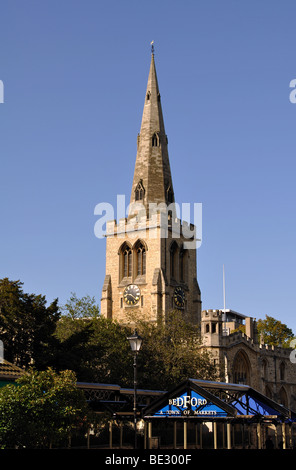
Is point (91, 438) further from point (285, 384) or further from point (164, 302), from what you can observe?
point (285, 384)

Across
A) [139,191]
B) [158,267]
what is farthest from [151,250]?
[139,191]

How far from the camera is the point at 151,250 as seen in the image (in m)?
71.6

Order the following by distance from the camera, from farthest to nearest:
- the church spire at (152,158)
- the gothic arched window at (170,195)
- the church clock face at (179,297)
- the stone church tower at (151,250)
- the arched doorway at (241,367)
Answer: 1. the gothic arched window at (170,195)
2. the church spire at (152,158)
3. the church clock face at (179,297)
4. the stone church tower at (151,250)
5. the arched doorway at (241,367)

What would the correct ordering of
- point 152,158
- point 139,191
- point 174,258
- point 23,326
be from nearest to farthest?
point 23,326 < point 174,258 < point 139,191 < point 152,158

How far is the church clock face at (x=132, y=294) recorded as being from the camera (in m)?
70.8

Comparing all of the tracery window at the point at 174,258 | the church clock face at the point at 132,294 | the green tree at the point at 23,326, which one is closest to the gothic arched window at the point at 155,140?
the tracery window at the point at 174,258

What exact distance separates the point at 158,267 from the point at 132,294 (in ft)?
14.1

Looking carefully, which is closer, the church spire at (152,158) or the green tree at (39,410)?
the green tree at (39,410)

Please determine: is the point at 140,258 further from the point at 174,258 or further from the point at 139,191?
the point at 139,191

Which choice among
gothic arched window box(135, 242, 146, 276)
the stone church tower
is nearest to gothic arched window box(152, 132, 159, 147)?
the stone church tower

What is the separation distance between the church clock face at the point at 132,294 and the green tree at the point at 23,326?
28.8m

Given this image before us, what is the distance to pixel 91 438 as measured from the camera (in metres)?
29.7

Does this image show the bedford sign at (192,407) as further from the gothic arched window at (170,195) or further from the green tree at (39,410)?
the gothic arched window at (170,195)
